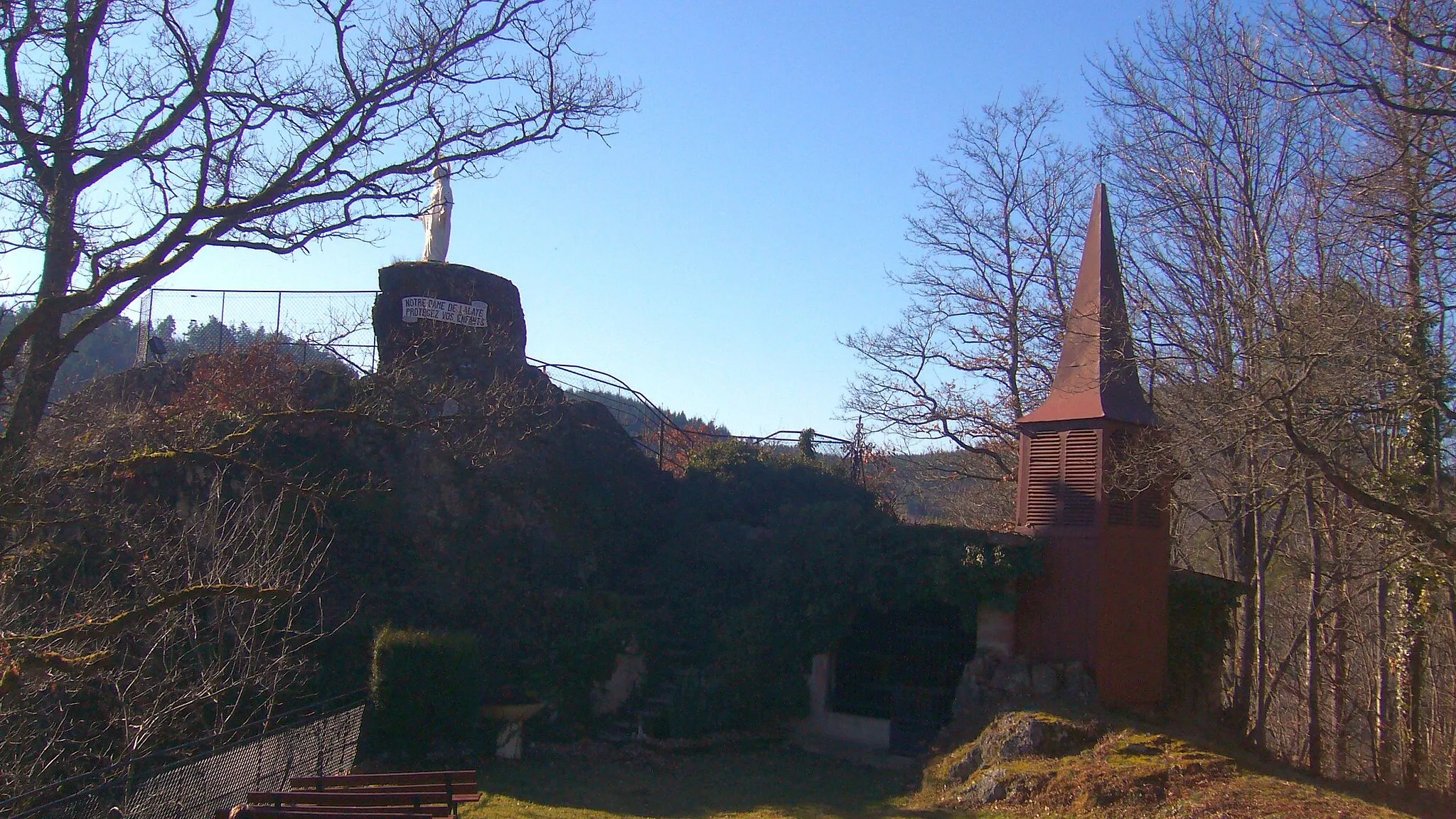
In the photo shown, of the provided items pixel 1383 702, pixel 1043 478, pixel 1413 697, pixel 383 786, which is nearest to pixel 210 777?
pixel 383 786

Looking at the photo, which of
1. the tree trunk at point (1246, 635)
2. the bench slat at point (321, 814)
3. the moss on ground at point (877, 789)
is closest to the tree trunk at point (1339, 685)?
the tree trunk at point (1246, 635)

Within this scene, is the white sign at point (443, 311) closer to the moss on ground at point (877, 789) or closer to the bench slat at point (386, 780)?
the moss on ground at point (877, 789)

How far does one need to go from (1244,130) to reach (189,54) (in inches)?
621

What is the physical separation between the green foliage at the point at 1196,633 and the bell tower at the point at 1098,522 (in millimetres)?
512

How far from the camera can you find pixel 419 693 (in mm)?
12984

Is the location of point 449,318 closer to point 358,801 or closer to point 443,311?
point 443,311

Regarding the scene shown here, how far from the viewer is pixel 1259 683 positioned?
17.0 metres

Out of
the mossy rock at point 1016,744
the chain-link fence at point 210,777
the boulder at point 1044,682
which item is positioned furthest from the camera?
the boulder at point 1044,682

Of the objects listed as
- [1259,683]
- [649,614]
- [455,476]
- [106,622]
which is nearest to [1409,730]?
[1259,683]

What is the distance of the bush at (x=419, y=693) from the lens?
1293 centimetres

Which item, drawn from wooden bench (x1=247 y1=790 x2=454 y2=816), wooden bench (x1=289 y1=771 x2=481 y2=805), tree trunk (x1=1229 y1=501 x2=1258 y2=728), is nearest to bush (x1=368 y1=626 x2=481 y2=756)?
wooden bench (x1=289 y1=771 x2=481 y2=805)

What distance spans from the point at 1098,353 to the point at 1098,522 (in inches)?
98.9

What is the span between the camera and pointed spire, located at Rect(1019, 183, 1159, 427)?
568 inches

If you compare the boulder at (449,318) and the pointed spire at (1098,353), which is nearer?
the pointed spire at (1098,353)
